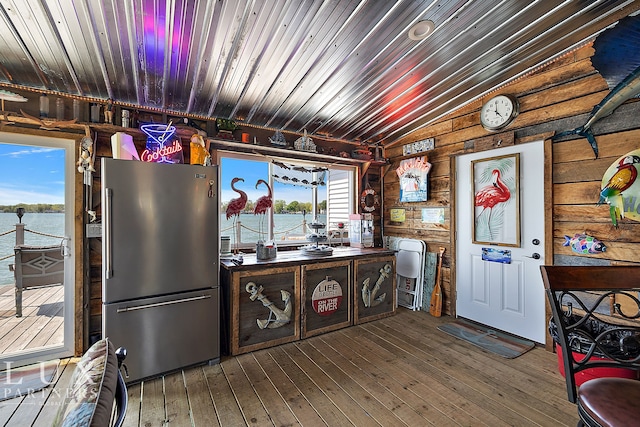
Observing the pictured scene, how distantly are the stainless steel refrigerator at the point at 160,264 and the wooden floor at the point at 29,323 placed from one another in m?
1.17

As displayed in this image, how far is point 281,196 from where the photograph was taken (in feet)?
12.8

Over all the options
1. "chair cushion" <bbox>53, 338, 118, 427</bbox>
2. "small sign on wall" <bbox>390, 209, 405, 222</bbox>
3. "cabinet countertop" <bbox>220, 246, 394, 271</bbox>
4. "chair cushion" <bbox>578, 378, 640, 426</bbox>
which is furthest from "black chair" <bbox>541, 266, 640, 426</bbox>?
"small sign on wall" <bbox>390, 209, 405, 222</bbox>

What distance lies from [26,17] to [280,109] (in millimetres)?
1999

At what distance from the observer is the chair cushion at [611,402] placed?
100 cm

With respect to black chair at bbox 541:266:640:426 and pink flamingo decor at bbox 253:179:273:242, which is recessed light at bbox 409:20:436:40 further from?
pink flamingo decor at bbox 253:179:273:242

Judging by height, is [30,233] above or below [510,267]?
above

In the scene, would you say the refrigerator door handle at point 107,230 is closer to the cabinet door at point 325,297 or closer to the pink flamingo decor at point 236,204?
the pink flamingo decor at point 236,204

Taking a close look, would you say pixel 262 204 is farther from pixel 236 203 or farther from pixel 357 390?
pixel 357 390

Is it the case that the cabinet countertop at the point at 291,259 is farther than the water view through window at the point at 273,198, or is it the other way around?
the water view through window at the point at 273,198

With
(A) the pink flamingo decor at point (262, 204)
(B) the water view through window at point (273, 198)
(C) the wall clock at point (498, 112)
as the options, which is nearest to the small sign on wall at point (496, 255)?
(C) the wall clock at point (498, 112)

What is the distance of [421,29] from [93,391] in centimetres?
271

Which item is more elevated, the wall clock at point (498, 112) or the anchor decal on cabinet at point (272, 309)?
the wall clock at point (498, 112)

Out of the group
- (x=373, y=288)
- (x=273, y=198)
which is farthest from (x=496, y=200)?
(x=273, y=198)

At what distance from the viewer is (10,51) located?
2074 mm
